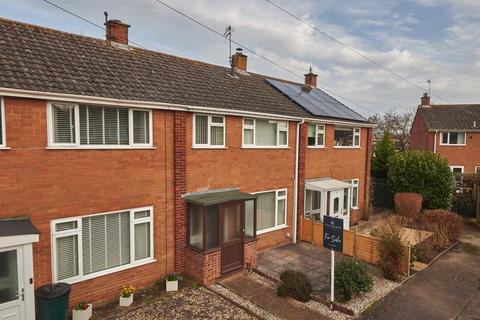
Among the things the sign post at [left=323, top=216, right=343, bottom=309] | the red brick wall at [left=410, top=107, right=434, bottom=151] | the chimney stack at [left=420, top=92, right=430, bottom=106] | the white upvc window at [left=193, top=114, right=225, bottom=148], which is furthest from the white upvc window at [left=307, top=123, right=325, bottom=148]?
the chimney stack at [left=420, top=92, right=430, bottom=106]

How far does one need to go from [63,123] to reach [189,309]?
219 inches

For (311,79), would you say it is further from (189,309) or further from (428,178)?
(189,309)

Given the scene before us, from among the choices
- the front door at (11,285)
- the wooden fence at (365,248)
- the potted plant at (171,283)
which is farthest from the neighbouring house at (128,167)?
the wooden fence at (365,248)

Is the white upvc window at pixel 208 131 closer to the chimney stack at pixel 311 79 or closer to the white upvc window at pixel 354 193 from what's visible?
the white upvc window at pixel 354 193

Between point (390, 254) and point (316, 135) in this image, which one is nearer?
point (390, 254)

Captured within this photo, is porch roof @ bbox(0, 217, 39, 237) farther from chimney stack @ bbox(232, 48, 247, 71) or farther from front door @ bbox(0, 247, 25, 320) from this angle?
chimney stack @ bbox(232, 48, 247, 71)

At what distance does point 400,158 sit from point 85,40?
58.9ft

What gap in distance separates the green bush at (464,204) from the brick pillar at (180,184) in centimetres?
1735

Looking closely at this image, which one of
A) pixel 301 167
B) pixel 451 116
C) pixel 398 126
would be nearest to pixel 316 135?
pixel 301 167

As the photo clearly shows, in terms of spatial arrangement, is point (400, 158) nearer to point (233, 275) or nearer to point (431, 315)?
point (431, 315)

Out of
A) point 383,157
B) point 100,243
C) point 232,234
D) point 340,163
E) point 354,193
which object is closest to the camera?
point 100,243

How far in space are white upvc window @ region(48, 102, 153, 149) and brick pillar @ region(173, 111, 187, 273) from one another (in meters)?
0.88

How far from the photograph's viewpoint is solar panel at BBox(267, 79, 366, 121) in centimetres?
1532

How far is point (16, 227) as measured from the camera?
651 centimetres
